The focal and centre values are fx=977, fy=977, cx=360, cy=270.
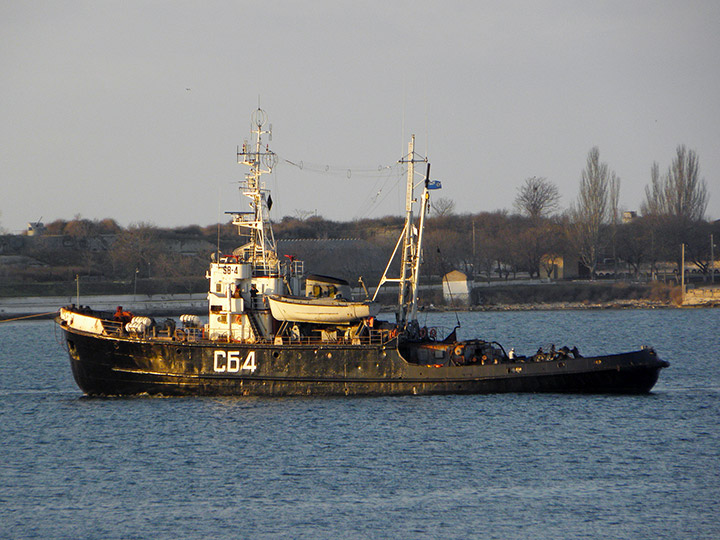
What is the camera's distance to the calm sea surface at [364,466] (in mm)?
21797

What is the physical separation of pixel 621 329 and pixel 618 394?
4018cm

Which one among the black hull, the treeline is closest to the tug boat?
the black hull

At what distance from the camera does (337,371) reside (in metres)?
33.8

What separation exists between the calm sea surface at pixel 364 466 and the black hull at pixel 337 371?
1.53 ft

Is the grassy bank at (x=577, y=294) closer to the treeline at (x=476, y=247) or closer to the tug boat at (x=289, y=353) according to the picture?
the treeline at (x=476, y=247)

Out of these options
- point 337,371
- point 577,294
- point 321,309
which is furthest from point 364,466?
point 577,294

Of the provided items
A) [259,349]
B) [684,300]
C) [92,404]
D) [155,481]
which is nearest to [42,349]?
[92,404]

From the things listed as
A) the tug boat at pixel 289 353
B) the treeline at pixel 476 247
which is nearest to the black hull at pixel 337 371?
the tug boat at pixel 289 353

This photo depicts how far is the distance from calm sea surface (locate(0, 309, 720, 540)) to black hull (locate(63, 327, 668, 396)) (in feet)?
1.53

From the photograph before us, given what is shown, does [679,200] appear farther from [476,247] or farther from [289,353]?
[289,353]

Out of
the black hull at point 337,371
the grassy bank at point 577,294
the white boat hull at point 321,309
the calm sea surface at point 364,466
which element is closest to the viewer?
the calm sea surface at point 364,466

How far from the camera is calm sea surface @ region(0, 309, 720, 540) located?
2180 cm

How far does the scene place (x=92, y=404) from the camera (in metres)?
35.5

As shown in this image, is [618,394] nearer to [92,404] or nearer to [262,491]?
[262,491]
